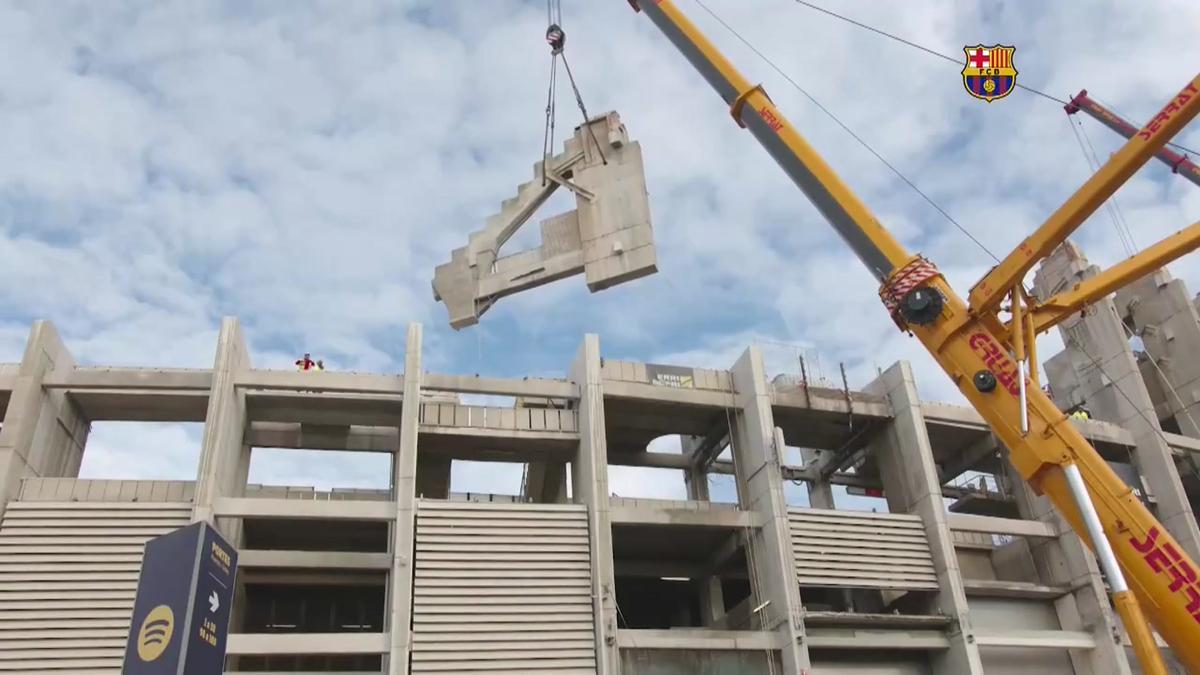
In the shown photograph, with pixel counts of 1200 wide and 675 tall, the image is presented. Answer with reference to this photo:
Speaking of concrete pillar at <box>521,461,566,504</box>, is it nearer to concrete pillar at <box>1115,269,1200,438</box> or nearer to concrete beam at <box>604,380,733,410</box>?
concrete beam at <box>604,380,733,410</box>

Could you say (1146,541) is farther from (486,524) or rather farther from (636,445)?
(636,445)

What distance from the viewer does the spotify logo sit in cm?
1334

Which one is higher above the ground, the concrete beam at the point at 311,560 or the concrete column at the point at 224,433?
the concrete column at the point at 224,433

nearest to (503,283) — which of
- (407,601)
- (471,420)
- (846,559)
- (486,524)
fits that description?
(471,420)

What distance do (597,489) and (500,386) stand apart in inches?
233

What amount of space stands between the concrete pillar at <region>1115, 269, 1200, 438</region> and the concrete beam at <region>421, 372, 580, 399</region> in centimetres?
3035

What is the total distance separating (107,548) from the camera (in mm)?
30812

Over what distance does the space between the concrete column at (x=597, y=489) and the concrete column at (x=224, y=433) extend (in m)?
12.9

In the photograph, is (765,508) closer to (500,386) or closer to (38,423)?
(500,386)

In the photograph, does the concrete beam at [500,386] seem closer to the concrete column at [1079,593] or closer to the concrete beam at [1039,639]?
the concrete beam at [1039,639]

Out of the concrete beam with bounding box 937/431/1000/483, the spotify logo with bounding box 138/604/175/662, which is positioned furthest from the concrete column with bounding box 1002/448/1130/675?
the spotify logo with bounding box 138/604/175/662

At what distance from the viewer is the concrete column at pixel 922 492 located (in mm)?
35250

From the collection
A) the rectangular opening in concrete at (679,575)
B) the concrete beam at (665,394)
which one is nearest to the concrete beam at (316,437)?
the concrete beam at (665,394)

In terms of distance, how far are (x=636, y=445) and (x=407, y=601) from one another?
14901mm
